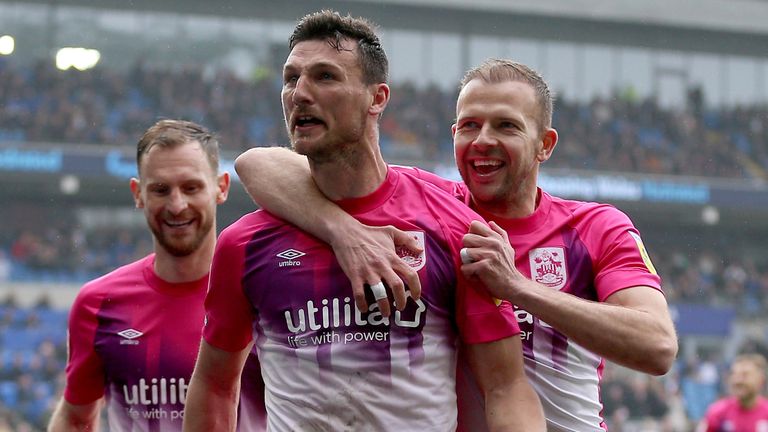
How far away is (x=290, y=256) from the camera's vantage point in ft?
10.3

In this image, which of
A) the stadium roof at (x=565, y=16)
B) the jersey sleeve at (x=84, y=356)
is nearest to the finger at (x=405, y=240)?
the jersey sleeve at (x=84, y=356)

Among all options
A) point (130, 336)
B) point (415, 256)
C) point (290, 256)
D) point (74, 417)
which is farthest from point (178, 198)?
point (415, 256)

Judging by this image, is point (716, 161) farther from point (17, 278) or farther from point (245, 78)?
point (17, 278)

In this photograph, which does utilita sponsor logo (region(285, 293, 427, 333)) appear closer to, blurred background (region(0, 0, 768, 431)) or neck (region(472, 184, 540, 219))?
neck (region(472, 184, 540, 219))

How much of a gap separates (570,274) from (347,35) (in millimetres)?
1047

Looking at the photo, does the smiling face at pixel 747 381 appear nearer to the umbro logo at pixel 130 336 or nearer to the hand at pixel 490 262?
the umbro logo at pixel 130 336

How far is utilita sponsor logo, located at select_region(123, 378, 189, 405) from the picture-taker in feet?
14.4

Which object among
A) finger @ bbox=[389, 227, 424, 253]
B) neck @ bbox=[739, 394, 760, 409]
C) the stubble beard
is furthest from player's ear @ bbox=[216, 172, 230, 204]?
neck @ bbox=[739, 394, 760, 409]

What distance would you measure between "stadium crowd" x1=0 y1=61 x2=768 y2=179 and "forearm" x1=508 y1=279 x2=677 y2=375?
1066 inches

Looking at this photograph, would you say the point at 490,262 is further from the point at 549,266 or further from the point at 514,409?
the point at 549,266

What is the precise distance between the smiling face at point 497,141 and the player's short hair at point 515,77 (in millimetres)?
20

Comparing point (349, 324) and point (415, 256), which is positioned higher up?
point (415, 256)

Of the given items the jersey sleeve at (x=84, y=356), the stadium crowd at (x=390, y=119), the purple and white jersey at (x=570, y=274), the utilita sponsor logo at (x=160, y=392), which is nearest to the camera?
the purple and white jersey at (x=570, y=274)

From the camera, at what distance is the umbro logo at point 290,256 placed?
3119mm
